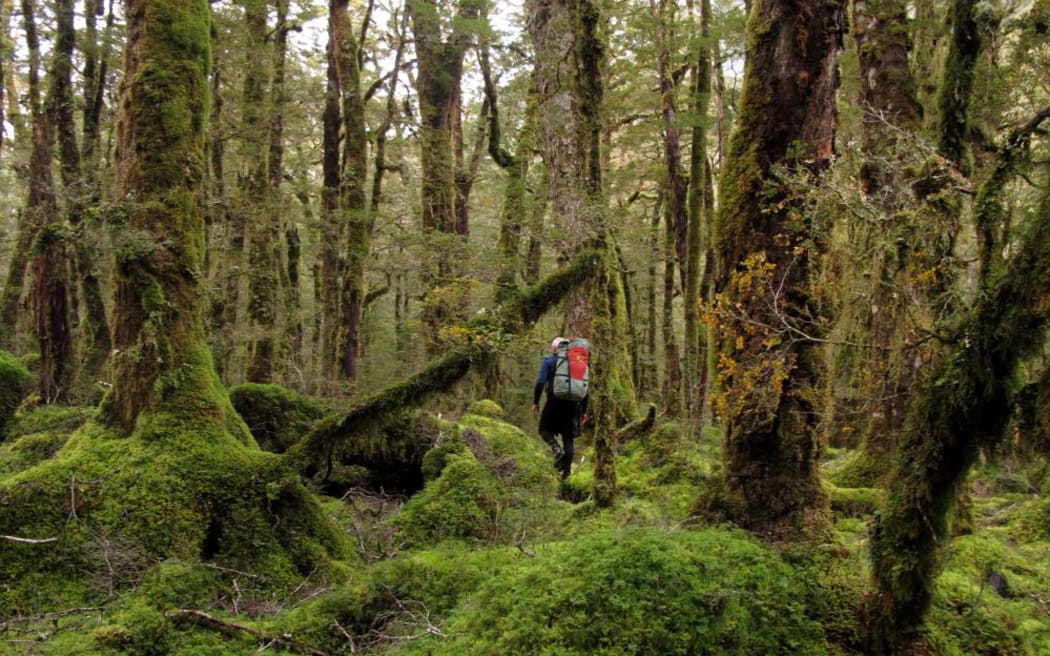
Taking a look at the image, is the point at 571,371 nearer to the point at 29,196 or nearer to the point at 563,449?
the point at 563,449

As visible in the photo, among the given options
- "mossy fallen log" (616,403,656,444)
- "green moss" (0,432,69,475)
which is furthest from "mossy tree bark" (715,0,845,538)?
"green moss" (0,432,69,475)

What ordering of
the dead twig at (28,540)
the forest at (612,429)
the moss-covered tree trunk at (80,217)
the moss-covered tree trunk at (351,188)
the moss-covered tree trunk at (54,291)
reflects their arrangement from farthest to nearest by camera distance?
the moss-covered tree trunk at (351,188), the moss-covered tree trunk at (54,291), the moss-covered tree trunk at (80,217), the dead twig at (28,540), the forest at (612,429)

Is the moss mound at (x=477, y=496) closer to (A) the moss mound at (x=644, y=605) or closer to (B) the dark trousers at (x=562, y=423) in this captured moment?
(B) the dark trousers at (x=562, y=423)

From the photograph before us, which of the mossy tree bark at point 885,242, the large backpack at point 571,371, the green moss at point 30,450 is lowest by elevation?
the green moss at point 30,450

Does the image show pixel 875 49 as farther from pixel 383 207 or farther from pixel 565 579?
pixel 383 207

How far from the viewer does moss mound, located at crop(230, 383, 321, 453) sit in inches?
356

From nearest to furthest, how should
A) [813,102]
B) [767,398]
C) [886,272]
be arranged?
[886,272] < [767,398] < [813,102]

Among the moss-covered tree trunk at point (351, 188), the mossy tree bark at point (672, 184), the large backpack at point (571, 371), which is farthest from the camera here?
the mossy tree bark at point (672, 184)

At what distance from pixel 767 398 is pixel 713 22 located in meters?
10.6

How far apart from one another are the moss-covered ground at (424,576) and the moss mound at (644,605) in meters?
0.01

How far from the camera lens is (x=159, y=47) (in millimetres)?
6422

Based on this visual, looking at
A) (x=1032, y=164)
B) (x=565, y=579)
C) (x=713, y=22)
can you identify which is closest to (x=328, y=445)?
(x=565, y=579)

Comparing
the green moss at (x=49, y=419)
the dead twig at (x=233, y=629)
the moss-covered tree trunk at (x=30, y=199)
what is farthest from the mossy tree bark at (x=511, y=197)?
the moss-covered tree trunk at (x=30, y=199)

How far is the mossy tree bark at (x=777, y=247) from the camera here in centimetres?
524
